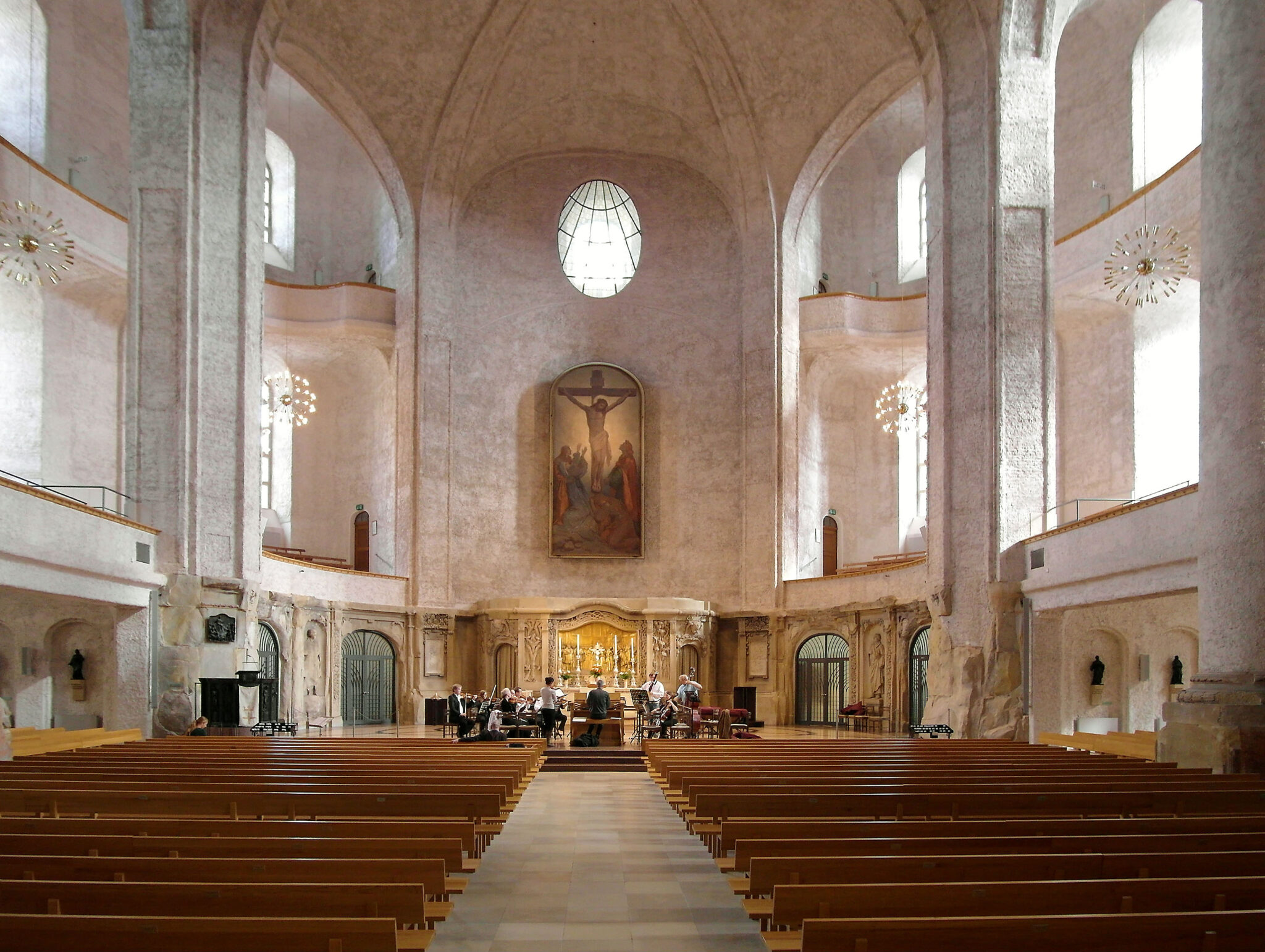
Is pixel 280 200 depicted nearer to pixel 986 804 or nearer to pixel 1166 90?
pixel 1166 90

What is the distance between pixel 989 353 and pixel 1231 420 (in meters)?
9.08

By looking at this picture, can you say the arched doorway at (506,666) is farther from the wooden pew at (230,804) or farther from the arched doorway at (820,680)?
the wooden pew at (230,804)

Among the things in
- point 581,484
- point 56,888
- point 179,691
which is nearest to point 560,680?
point 581,484

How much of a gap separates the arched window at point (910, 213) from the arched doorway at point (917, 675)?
37.2ft

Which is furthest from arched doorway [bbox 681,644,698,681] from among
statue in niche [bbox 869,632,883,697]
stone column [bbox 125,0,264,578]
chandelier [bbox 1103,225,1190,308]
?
chandelier [bbox 1103,225,1190,308]

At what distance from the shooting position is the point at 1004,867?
476cm

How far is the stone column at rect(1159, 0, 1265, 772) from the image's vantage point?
30.0 feet

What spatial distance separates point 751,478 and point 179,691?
15.0m

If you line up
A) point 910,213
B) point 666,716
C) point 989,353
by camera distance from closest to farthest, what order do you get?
point 989,353
point 666,716
point 910,213

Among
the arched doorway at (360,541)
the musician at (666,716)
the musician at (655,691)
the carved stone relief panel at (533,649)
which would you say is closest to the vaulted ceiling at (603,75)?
the arched doorway at (360,541)

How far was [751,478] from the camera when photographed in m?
28.2

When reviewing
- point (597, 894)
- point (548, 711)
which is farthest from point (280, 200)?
point (597, 894)

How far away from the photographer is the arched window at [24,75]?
22.4m

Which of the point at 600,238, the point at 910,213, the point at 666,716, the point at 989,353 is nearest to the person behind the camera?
the point at 989,353
